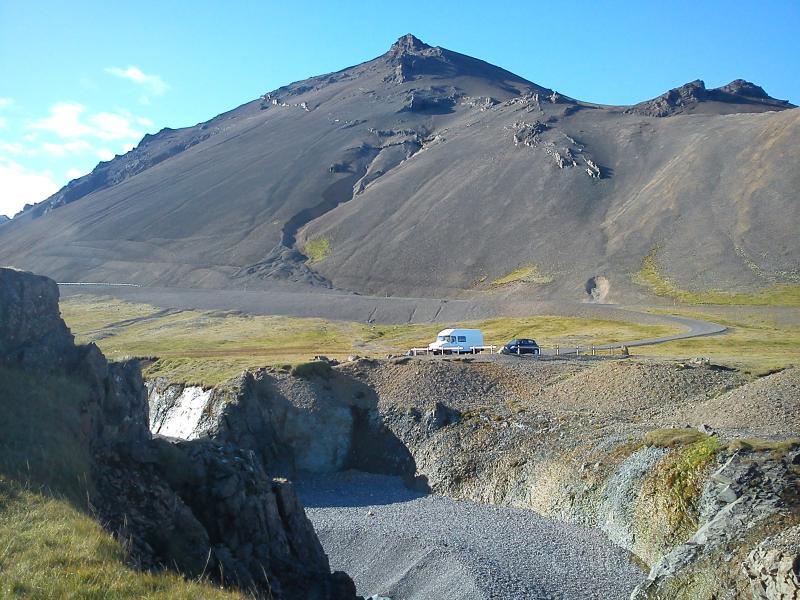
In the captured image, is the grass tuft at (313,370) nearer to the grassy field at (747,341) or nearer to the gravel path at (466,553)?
the gravel path at (466,553)

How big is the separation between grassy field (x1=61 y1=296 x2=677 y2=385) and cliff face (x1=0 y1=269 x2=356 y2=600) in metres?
32.1

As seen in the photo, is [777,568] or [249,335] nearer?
[777,568]

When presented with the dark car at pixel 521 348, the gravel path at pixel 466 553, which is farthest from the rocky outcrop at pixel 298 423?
the dark car at pixel 521 348

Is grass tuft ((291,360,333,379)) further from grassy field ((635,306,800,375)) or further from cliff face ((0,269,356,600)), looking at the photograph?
grassy field ((635,306,800,375))

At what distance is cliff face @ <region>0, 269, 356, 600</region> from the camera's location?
1780 centimetres

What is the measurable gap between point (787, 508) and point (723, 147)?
596ft

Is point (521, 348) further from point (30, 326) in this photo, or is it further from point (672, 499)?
point (30, 326)

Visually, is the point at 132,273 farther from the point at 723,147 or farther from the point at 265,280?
the point at 723,147

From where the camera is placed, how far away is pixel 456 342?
7231cm

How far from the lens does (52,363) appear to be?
23438mm

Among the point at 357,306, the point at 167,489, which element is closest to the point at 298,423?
the point at 167,489

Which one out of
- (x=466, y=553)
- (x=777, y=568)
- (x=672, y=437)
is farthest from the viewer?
(x=672, y=437)

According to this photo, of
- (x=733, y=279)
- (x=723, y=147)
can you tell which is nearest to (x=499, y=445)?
(x=733, y=279)

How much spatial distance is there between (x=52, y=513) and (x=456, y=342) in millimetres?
58869
